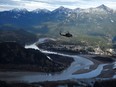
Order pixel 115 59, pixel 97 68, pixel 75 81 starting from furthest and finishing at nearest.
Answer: pixel 115 59, pixel 97 68, pixel 75 81

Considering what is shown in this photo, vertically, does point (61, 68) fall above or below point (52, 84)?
below

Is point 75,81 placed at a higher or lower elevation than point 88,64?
higher

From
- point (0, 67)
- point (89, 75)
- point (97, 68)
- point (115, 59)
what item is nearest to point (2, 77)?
point (0, 67)

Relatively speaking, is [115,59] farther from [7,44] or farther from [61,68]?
[7,44]

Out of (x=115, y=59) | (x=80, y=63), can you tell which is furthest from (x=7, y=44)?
(x=115, y=59)

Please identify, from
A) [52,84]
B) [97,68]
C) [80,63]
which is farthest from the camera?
[80,63]

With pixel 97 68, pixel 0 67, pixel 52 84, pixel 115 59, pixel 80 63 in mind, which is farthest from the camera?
pixel 115 59

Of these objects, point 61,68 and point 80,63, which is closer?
point 61,68

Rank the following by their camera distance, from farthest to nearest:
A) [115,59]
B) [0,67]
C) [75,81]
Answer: [115,59] → [0,67] → [75,81]

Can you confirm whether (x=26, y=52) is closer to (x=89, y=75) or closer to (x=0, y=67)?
(x=0, y=67)
